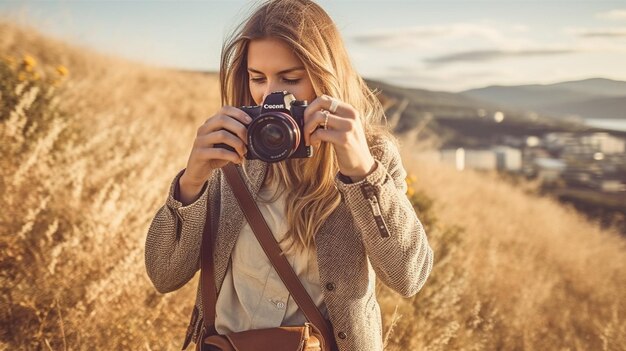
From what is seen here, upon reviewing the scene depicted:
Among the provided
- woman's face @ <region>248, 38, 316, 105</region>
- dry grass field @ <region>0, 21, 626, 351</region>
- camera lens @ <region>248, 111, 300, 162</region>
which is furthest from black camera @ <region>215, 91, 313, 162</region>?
dry grass field @ <region>0, 21, 626, 351</region>

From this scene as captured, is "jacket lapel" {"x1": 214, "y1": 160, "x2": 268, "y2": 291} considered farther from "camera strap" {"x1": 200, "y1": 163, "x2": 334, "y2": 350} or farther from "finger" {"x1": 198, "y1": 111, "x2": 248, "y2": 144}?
"finger" {"x1": 198, "y1": 111, "x2": 248, "y2": 144}

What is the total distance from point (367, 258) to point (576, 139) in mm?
17615

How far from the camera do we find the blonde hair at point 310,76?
1.50 meters

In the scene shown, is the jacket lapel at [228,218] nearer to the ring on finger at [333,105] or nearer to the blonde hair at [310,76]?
the blonde hair at [310,76]

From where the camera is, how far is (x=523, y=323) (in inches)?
149

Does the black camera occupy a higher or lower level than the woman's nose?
lower

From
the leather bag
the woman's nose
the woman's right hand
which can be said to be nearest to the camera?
the leather bag

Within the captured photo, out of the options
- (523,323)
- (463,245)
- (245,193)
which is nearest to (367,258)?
(245,193)

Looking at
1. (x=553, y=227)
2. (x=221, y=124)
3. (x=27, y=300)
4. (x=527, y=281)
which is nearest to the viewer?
(x=221, y=124)

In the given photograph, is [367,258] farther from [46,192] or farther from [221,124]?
[46,192]

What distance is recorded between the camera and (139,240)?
2430mm

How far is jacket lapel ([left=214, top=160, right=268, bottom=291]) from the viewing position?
148cm

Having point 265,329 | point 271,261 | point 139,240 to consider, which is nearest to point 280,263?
point 271,261

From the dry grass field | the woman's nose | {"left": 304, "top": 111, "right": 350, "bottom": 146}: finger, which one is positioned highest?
the woman's nose
